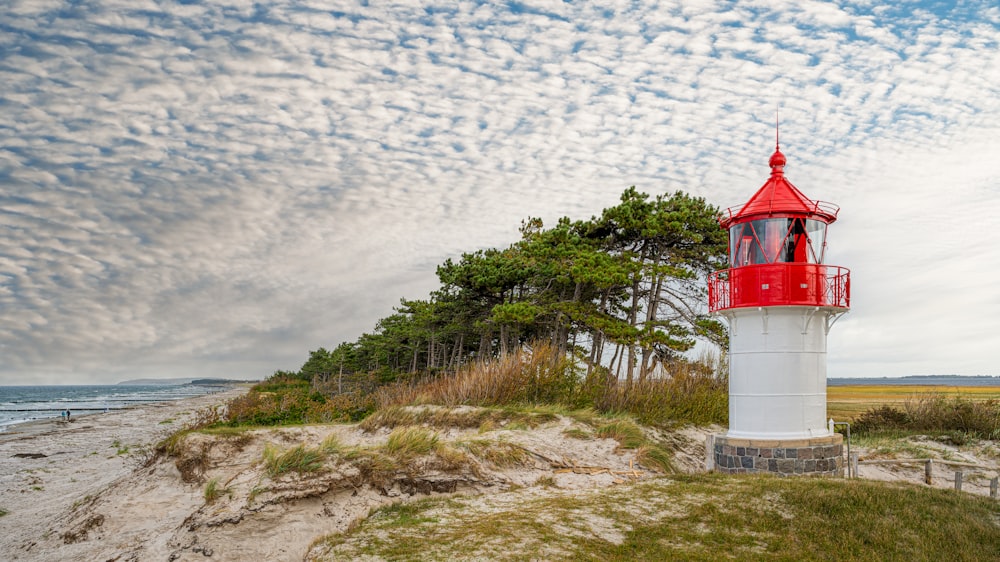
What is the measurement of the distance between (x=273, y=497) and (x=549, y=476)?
4401 mm

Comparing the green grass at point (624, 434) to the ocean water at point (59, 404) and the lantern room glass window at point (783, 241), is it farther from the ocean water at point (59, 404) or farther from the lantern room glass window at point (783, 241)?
the ocean water at point (59, 404)

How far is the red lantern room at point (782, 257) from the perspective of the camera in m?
11.3

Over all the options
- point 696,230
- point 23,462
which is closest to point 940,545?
point 696,230

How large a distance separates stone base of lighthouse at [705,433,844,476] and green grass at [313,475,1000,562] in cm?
157

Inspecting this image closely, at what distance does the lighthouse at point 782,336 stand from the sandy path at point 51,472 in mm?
11596

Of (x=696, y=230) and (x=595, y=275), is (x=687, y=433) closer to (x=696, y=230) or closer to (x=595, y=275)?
(x=595, y=275)

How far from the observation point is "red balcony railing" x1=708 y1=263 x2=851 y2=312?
36.9ft

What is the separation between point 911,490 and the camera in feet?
31.0

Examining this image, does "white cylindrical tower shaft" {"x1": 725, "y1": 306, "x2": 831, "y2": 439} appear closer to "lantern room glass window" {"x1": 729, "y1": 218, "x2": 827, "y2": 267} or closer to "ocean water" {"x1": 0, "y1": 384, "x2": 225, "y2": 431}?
"lantern room glass window" {"x1": 729, "y1": 218, "x2": 827, "y2": 267}

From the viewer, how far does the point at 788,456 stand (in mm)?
11172

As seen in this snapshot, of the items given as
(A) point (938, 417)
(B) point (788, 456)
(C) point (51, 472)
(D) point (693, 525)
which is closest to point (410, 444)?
(D) point (693, 525)

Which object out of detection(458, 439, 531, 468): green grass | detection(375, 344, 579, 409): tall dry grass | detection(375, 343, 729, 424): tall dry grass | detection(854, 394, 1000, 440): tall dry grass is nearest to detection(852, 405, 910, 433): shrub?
detection(854, 394, 1000, 440): tall dry grass

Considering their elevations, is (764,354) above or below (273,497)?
above

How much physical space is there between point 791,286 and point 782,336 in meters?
0.92
